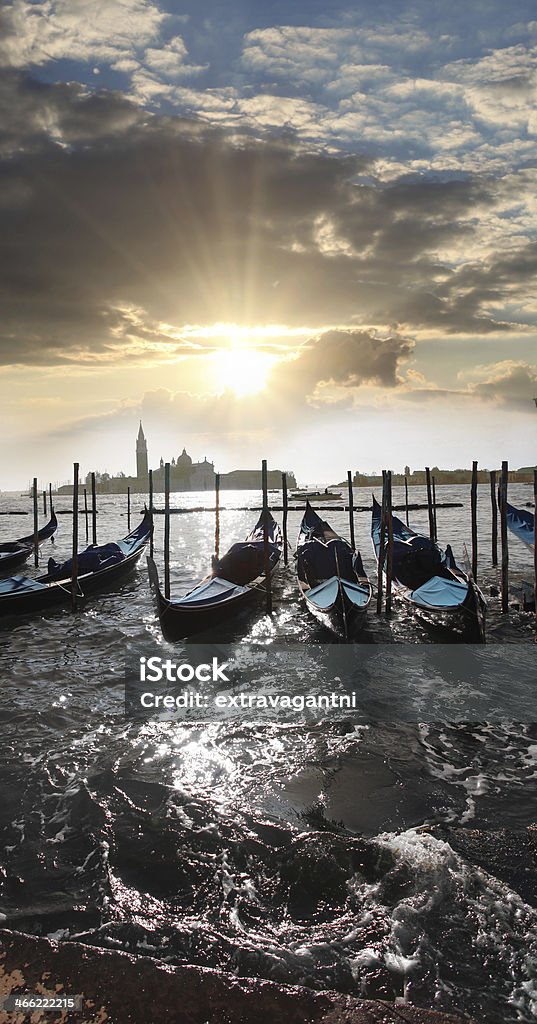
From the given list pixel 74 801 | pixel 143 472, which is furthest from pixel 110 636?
pixel 143 472

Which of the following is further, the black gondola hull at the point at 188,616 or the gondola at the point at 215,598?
the gondola at the point at 215,598

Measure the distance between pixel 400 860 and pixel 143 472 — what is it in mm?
186031

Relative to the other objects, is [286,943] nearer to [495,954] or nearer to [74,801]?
[495,954]

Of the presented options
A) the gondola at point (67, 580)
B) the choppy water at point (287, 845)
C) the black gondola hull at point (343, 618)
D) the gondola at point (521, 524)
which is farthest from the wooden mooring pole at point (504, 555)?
the gondola at point (67, 580)

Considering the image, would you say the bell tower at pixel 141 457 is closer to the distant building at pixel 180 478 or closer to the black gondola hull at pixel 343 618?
the distant building at pixel 180 478

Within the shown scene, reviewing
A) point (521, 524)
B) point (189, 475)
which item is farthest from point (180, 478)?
point (521, 524)

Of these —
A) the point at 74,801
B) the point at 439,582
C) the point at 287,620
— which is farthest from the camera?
the point at 287,620

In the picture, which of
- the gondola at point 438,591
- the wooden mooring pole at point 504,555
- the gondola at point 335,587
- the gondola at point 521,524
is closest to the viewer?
the gondola at point 438,591

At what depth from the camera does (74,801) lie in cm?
524

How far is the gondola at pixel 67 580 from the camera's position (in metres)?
12.6

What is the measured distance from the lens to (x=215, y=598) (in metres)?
11.4

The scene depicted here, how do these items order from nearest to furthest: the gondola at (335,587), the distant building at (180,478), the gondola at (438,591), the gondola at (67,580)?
the gondola at (438,591), the gondola at (335,587), the gondola at (67,580), the distant building at (180,478)

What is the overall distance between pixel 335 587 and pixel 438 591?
212 cm

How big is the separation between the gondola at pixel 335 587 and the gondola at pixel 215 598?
142 cm
